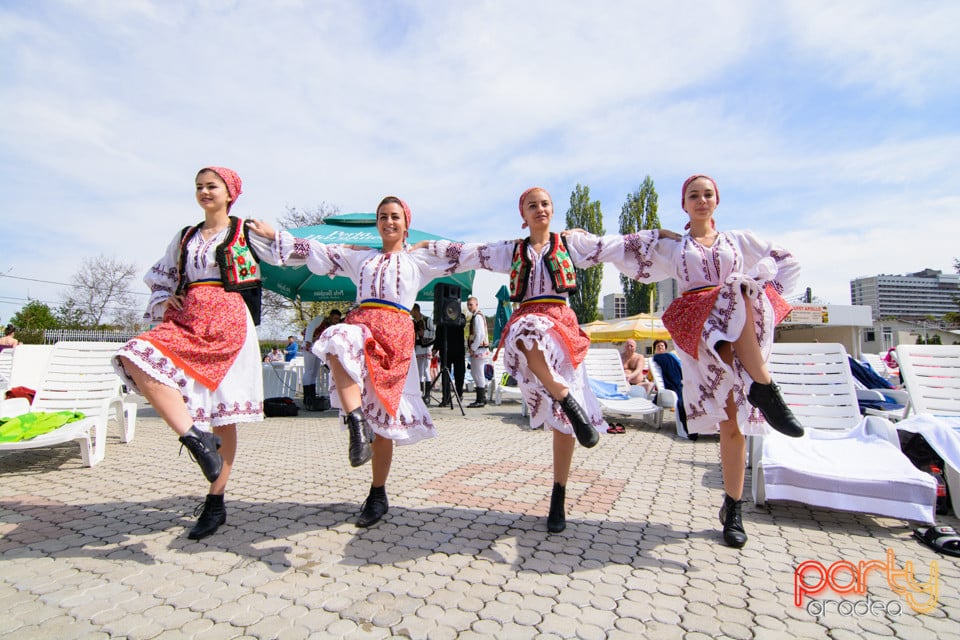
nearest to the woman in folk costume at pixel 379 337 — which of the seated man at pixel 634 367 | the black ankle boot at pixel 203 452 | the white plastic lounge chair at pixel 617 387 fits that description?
the black ankle boot at pixel 203 452

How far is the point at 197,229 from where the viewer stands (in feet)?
10.3

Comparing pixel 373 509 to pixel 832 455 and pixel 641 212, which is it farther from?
pixel 641 212

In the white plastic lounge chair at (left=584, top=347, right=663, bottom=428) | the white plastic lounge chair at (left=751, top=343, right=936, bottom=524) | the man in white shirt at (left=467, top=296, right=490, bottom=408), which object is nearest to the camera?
the white plastic lounge chair at (left=751, top=343, right=936, bottom=524)

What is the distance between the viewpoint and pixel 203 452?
2.50 m

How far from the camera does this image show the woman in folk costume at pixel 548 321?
2895 mm

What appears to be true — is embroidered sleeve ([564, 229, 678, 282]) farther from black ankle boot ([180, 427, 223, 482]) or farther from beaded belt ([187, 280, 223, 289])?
black ankle boot ([180, 427, 223, 482])

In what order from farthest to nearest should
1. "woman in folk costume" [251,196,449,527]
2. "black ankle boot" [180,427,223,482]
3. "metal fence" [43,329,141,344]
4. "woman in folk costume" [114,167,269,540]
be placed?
1. "metal fence" [43,329,141,344]
2. "woman in folk costume" [251,196,449,527]
3. "woman in folk costume" [114,167,269,540]
4. "black ankle boot" [180,427,223,482]

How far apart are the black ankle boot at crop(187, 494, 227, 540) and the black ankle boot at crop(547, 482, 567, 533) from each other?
69.9 inches

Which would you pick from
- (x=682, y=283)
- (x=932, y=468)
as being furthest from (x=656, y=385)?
(x=682, y=283)

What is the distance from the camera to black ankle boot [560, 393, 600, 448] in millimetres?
2652

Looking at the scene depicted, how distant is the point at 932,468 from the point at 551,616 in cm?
319

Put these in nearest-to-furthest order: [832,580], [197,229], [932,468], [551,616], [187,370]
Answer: [551,616] < [832,580] < [187,370] < [197,229] < [932,468]

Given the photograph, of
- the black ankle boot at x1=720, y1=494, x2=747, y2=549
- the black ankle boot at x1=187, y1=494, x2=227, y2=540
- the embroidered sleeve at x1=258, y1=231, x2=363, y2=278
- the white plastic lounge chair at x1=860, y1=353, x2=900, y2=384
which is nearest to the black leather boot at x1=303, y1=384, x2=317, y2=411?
the embroidered sleeve at x1=258, y1=231, x2=363, y2=278

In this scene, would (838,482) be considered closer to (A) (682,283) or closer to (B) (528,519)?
(A) (682,283)
